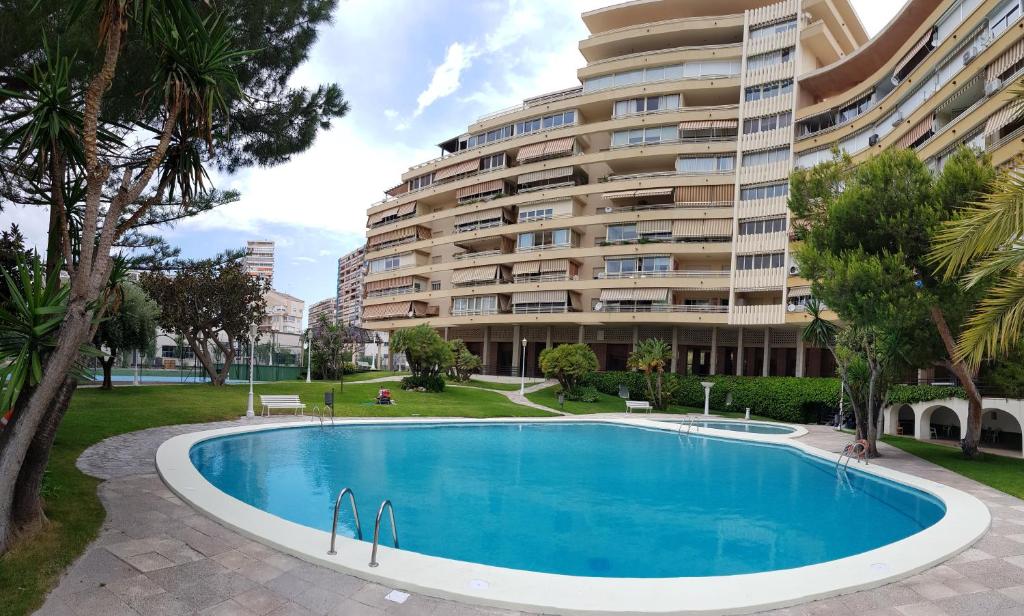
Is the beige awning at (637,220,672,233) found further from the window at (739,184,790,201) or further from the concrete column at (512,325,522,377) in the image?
the concrete column at (512,325,522,377)

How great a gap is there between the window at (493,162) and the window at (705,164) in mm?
14852

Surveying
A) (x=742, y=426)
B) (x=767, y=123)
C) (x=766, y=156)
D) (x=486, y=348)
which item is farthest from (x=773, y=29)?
(x=486, y=348)

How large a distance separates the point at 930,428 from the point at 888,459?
34.1 ft

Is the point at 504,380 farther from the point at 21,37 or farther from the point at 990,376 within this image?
the point at 21,37

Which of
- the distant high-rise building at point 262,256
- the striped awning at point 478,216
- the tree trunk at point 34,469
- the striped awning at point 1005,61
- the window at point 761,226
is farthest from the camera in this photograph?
the distant high-rise building at point 262,256

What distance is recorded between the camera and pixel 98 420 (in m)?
16.8

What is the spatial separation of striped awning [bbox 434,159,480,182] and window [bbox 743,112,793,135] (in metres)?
21.3

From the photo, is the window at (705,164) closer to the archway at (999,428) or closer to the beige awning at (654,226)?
the beige awning at (654,226)

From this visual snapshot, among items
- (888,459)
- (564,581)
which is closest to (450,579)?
(564,581)

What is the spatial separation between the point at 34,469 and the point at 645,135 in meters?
39.7

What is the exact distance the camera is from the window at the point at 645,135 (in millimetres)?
40281

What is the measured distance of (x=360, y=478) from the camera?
13523mm

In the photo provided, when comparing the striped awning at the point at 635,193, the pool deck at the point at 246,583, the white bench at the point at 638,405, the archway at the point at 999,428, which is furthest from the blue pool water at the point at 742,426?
the pool deck at the point at 246,583

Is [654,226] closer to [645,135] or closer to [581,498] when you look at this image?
[645,135]
